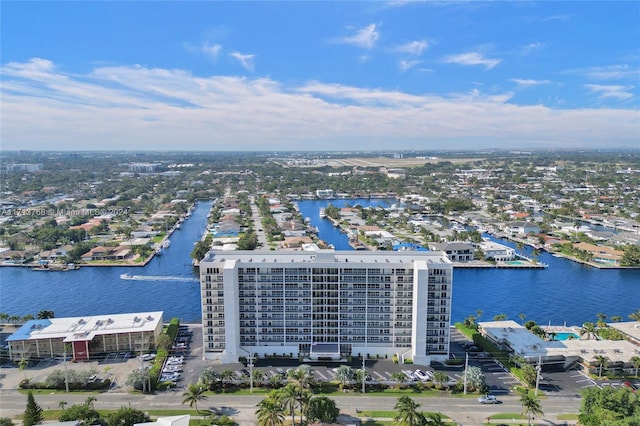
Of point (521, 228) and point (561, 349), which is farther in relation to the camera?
point (521, 228)

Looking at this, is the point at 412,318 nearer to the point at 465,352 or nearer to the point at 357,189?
the point at 465,352

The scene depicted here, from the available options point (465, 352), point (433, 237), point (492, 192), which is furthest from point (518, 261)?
point (492, 192)

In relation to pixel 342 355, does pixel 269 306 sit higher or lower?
higher

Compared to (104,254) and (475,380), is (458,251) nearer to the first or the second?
(475,380)

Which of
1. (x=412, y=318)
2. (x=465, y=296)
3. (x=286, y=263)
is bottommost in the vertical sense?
(x=465, y=296)

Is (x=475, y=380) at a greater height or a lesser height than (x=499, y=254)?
lesser

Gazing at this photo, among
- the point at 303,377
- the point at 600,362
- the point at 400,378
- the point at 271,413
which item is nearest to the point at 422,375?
the point at 400,378

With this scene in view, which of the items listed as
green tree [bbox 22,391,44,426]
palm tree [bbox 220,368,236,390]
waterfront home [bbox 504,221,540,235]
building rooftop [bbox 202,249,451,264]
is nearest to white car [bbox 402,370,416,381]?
building rooftop [bbox 202,249,451,264]
